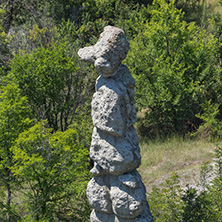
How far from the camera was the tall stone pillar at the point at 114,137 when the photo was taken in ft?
24.3

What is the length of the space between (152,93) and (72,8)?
10.9 m

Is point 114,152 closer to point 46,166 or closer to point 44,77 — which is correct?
point 46,166

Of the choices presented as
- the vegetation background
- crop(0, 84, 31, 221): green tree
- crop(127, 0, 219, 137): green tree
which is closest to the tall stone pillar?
the vegetation background

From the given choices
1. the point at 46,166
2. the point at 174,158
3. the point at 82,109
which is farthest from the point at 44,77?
the point at 174,158

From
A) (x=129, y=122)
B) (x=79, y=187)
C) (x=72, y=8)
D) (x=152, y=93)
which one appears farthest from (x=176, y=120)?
(x=129, y=122)

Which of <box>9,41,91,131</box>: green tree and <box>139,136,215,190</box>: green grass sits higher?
<box>9,41,91,131</box>: green tree

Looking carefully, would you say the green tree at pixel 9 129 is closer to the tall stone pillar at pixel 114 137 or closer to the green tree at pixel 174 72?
the tall stone pillar at pixel 114 137

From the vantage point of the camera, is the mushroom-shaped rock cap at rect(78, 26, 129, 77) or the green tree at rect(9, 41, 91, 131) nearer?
the mushroom-shaped rock cap at rect(78, 26, 129, 77)

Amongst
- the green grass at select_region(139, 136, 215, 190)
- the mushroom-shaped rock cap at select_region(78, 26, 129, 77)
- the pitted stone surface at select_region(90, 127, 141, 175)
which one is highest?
the mushroom-shaped rock cap at select_region(78, 26, 129, 77)

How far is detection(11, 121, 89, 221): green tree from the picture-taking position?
12.4 m

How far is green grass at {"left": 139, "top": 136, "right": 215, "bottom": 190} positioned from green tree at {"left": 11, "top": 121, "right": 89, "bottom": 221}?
→ 437cm

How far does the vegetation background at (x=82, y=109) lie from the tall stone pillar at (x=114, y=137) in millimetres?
4058

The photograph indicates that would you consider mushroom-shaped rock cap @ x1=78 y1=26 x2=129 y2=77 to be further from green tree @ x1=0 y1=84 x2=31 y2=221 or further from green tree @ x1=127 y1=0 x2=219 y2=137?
green tree @ x1=127 y1=0 x2=219 y2=137

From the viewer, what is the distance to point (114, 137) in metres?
7.67
